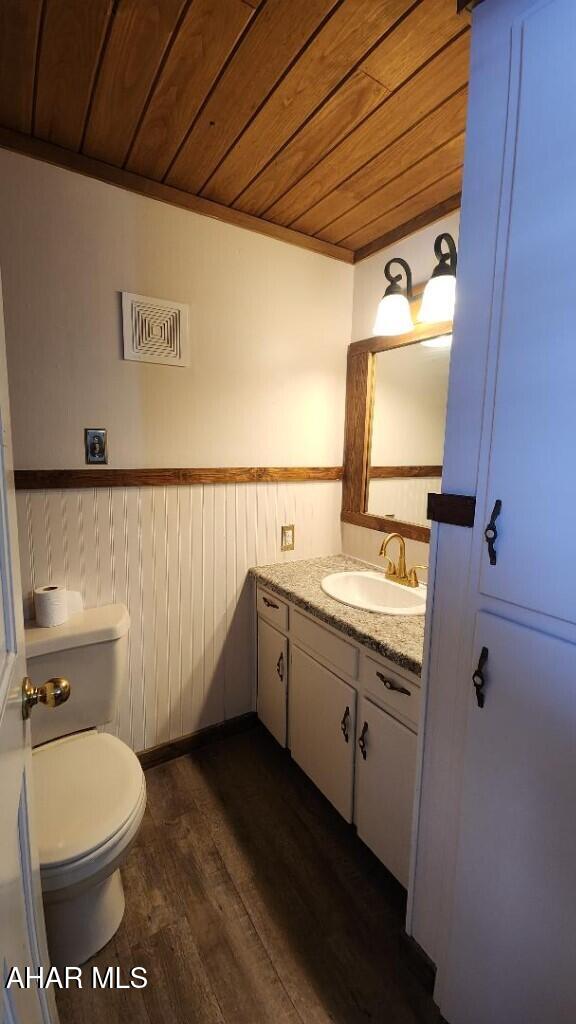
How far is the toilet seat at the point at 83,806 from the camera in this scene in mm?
1032

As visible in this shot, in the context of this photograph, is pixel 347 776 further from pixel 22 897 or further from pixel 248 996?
pixel 22 897

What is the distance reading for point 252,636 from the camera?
2.04m

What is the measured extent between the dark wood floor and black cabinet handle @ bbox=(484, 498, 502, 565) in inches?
45.5

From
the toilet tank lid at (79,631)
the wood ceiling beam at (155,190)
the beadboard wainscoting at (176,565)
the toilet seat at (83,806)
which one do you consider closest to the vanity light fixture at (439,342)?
the wood ceiling beam at (155,190)

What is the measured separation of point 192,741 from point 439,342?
6.50ft

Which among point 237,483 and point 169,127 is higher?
point 169,127

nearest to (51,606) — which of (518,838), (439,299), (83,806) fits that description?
(83,806)

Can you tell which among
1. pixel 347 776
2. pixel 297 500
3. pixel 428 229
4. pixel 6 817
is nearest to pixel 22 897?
pixel 6 817

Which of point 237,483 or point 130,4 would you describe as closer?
point 130,4

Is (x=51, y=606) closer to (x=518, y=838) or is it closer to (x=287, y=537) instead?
(x=287, y=537)

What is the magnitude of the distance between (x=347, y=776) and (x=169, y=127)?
2.09m

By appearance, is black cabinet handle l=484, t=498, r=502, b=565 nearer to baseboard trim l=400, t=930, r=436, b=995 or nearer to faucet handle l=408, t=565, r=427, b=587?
faucet handle l=408, t=565, r=427, b=587

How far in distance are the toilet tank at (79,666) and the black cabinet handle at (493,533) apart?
1.21 metres

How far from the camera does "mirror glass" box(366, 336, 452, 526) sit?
1.67m
